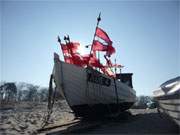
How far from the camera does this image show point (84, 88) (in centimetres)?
1483

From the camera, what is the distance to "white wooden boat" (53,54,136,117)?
13.9 meters

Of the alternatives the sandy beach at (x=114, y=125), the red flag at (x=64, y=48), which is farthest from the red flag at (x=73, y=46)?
the sandy beach at (x=114, y=125)

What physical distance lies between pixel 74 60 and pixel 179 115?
38.5 ft

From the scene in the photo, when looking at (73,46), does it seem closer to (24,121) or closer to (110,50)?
(110,50)

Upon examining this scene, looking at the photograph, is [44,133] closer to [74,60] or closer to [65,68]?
[65,68]

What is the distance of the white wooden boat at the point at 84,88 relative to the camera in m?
13.9

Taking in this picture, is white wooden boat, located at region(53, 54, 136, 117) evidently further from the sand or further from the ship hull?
the sand

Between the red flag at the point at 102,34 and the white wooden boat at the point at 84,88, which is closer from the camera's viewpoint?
the white wooden boat at the point at 84,88

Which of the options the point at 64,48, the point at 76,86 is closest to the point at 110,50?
the point at 64,48

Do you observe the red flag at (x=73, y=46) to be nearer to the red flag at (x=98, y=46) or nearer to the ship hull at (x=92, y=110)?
the red flag at (x=98, y=46)

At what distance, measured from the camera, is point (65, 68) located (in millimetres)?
13797

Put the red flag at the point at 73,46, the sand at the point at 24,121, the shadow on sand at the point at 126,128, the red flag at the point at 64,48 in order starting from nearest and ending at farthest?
1. the shadow on sand at the point at 126,128
2. the sand at the point at 24,121
3. the red flag at the point at 73,46
4. the red flag at the point at 64,48

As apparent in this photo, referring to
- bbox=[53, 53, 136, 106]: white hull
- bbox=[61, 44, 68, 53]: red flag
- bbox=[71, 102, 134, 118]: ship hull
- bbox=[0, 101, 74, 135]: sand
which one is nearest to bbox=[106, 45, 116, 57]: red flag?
bbox=[61, 44, 68, 53]: red flag

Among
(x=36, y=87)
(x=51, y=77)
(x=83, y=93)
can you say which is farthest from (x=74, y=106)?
(x=36, y=87)
